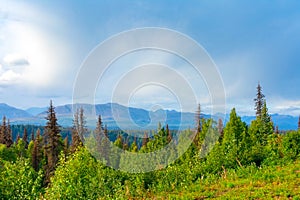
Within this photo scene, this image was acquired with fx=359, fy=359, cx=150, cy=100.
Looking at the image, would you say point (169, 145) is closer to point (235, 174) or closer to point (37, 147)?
point (235, 174)

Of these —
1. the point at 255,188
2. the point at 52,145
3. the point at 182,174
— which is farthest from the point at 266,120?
the point at 255,188

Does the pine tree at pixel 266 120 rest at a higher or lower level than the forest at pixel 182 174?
higher

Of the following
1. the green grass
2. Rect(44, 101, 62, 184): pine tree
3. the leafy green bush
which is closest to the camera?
the green grass

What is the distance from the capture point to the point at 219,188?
22.1 meters

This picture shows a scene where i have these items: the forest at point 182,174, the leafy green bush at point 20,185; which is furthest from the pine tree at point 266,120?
the leafy green bush at point 20,185

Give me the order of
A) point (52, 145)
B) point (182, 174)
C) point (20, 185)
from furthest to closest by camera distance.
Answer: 1. point (52, 145)
2. point (182, 174)
3. point (20, 185)

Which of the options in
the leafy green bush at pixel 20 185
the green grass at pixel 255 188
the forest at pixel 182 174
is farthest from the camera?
the leafy green bush at pixel 20 185

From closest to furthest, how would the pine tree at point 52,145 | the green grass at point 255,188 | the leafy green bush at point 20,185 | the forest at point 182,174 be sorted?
the green grass at point 255,188
the forest at point 182,174
the leafy green bush at point 20,185
the pine tree at point 52,145

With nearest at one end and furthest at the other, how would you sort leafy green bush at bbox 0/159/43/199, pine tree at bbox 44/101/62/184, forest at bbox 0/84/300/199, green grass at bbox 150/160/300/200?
green grass at bbox 150/160/300/200, forest at bbox 0/84/300/199, leafy green bush at bbox 0/159/43/199, pine tree at bbox 44/101/62/184

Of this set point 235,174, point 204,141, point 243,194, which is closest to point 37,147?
point 204,141

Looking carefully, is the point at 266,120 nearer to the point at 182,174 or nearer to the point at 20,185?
the point at 182,174

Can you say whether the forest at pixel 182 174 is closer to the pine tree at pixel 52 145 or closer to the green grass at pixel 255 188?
the green grass at pixel 255 188

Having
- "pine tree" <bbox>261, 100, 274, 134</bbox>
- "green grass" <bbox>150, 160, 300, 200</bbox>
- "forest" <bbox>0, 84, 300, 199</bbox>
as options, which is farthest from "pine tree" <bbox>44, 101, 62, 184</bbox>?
"green grass" <bbox>150, 160, 300, 200</bbox>

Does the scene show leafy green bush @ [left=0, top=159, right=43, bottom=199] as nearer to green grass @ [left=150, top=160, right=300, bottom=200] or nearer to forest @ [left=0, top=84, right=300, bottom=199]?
forest @ [left=0, top=84, right=300, bottom=199]
